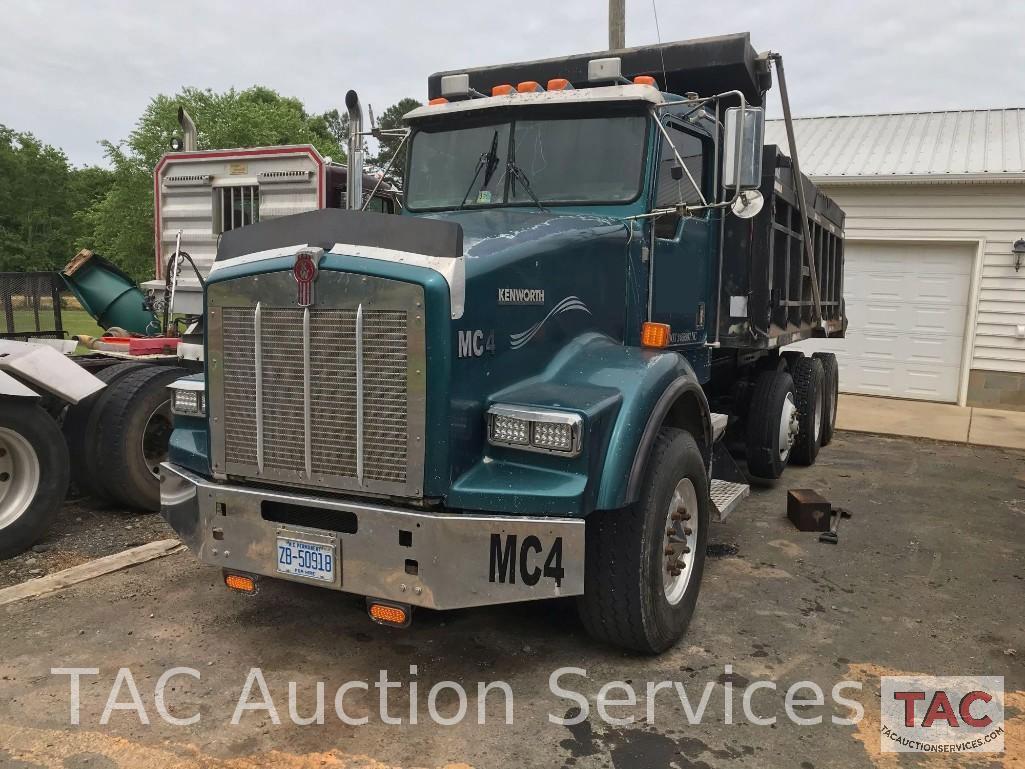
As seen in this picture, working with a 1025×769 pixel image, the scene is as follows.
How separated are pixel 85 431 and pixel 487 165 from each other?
3322 millimetres

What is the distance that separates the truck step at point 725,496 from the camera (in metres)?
4.73

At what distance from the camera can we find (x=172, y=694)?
3.35 meters

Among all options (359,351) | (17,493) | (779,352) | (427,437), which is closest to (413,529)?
(427,437)

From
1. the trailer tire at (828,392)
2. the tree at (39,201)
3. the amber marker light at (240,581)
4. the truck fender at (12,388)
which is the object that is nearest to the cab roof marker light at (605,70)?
the amber marker light at (240,581)

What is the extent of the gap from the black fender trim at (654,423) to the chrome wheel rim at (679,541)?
15.6 inches

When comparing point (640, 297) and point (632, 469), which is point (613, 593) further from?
point (640, 297)

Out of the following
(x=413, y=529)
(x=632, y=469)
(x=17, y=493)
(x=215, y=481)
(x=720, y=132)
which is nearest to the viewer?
(x=413, y=529)

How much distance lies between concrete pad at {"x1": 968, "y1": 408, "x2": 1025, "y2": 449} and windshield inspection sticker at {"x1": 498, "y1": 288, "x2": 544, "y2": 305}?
816cm

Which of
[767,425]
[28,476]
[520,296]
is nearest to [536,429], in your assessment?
[520,296]

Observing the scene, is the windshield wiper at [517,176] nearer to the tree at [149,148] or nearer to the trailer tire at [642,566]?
the trailer tire at [642,566]

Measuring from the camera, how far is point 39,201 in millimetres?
60656

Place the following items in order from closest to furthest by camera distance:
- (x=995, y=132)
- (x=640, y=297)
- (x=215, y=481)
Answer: (x=215, y=481) < (x=640, y=297) < (x=995, y=132)

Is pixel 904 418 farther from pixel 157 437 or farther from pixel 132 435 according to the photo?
pixel 132 435

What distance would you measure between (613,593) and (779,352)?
4976 mm
